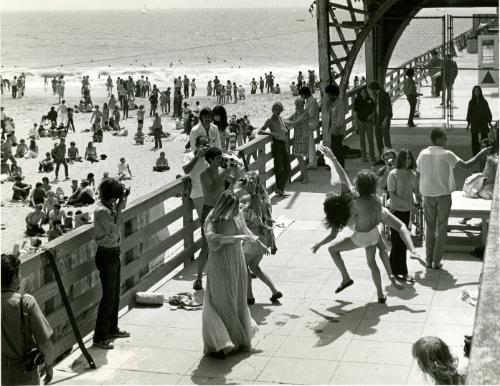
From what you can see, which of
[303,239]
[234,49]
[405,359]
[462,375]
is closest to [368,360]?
[405,359]

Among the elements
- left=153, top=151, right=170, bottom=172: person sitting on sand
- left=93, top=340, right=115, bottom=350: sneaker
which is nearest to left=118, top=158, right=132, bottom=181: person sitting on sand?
left=153, top=151, right=170, bottom=172: person sitting on sand

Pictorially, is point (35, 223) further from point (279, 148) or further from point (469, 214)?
point (469, 214)


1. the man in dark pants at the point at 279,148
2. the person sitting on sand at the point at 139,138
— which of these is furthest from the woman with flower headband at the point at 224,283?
the person sitting on sand at the point at 139,138

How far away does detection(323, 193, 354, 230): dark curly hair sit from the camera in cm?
940

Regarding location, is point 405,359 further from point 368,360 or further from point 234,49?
point 234,49

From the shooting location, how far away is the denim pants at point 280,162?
15.1 m

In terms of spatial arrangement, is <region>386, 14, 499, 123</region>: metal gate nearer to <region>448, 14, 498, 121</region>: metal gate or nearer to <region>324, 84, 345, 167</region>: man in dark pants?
<region>448, 14, 498, 121</region>: metal gate

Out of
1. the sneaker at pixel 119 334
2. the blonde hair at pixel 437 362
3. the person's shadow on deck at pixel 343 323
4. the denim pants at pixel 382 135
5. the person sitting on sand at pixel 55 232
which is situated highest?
the blonde hair at pixel 437 362

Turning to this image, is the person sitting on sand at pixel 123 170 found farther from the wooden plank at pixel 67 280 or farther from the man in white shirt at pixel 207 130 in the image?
the wooden plank at pixel 67 280

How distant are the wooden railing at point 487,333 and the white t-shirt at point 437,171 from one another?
6319 millimetres

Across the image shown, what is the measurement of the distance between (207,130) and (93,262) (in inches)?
123

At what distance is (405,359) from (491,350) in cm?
495

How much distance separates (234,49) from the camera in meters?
141

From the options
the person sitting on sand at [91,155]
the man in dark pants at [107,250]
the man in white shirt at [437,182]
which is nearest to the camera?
the man in dark pants at [107,250]
